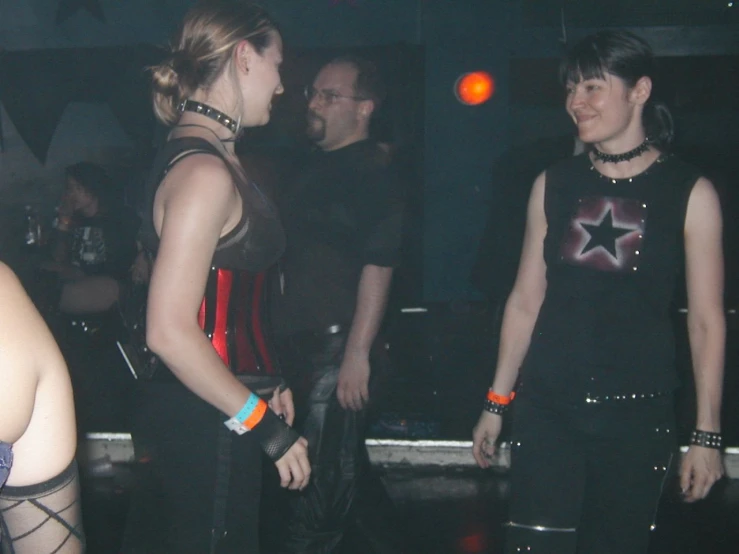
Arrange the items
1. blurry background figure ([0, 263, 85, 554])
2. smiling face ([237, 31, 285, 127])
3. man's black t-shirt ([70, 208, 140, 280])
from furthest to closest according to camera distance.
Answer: man's black t-shirt ([70, 208, 140, 280])
smiling face ([237, 31, 285, 127])
blurry background figure ([0, 263, 85, 554])

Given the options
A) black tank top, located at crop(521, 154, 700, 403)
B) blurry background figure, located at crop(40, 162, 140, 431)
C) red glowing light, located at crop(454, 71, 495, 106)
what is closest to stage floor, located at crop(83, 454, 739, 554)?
black tank top, located at crop(521, 154, 700, 403)

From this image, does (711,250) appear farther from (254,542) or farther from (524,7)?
(524,7)

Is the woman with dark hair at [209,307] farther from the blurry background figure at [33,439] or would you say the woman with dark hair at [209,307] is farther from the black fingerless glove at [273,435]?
the blurry background figure at [33,439]

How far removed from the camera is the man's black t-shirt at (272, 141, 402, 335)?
256cm

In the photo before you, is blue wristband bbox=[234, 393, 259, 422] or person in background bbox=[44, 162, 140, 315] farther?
Answer: person in background bbox=[44, 162, 140, 315]

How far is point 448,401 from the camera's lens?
15.9 feet

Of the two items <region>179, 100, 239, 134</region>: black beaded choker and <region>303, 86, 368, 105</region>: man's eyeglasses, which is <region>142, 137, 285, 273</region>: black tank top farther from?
<region>303, 86, 368, 105</region>: man's eyeglasses

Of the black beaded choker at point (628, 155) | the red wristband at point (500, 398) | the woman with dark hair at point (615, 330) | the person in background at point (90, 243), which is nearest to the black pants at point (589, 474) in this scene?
the woman with dark hair at point (615, 330)

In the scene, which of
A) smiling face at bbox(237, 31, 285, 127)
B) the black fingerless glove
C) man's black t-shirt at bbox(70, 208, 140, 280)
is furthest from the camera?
man's black t-shirt at bbox(70, 208, 140, 280)

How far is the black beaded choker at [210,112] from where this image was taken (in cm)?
161

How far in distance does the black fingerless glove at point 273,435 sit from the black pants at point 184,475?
0.04 metres

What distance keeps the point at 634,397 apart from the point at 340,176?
4.30 feet

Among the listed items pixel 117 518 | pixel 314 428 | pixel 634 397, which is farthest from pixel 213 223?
pixel 117 518

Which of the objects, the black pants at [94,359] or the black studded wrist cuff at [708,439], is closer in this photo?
the black studded wrist cuff at [708,439]
